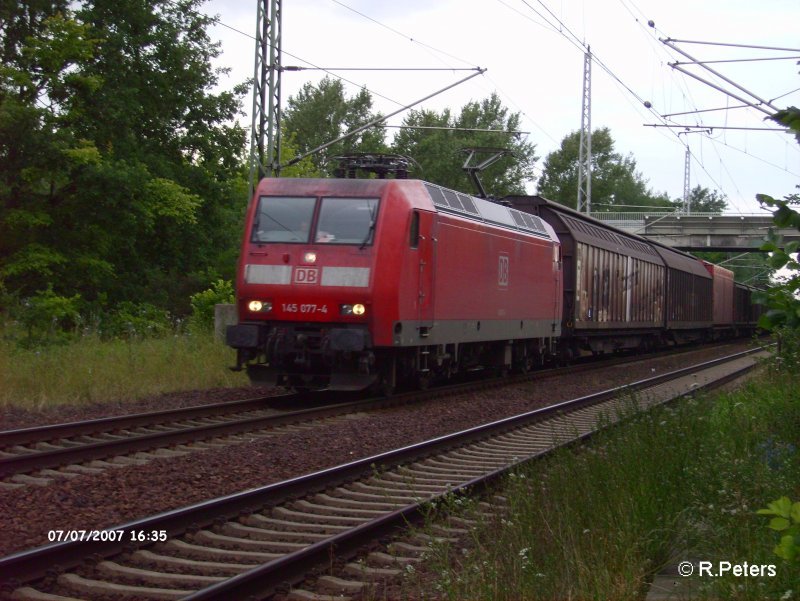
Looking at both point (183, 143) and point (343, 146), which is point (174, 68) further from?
point (343, 146)

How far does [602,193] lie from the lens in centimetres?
10169

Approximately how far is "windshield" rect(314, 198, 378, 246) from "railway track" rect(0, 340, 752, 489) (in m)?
2.30

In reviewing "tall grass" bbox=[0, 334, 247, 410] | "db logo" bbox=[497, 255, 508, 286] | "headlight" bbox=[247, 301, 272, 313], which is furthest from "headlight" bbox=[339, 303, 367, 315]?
"db logo" bbox=[497, 255, 508, 286]

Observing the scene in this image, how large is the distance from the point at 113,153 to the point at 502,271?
16.3m

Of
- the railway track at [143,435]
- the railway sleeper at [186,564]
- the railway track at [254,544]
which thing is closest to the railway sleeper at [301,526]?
the railway track at [254,544]

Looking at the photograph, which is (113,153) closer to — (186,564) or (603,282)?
(603,282)

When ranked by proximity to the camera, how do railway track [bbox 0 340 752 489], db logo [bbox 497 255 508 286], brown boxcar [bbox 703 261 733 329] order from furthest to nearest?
brown boxcar [bbox 703 261 733 329] → db logo [bbox 497 255 508 286] → railway track [bbox 0 340 752 489]

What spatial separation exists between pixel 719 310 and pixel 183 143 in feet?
87.9

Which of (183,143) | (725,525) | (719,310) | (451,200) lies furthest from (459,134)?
(725,525)

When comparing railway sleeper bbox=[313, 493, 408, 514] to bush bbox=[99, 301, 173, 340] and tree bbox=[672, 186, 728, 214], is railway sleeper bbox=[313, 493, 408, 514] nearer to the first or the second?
bush bbox=[99, 301, 173, 340]

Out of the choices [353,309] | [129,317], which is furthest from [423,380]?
[129,317]

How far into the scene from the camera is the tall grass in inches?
527

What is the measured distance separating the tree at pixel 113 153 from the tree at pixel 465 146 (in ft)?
87.2

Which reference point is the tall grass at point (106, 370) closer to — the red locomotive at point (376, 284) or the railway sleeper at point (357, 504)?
the red locomotive at point (376, 284)
